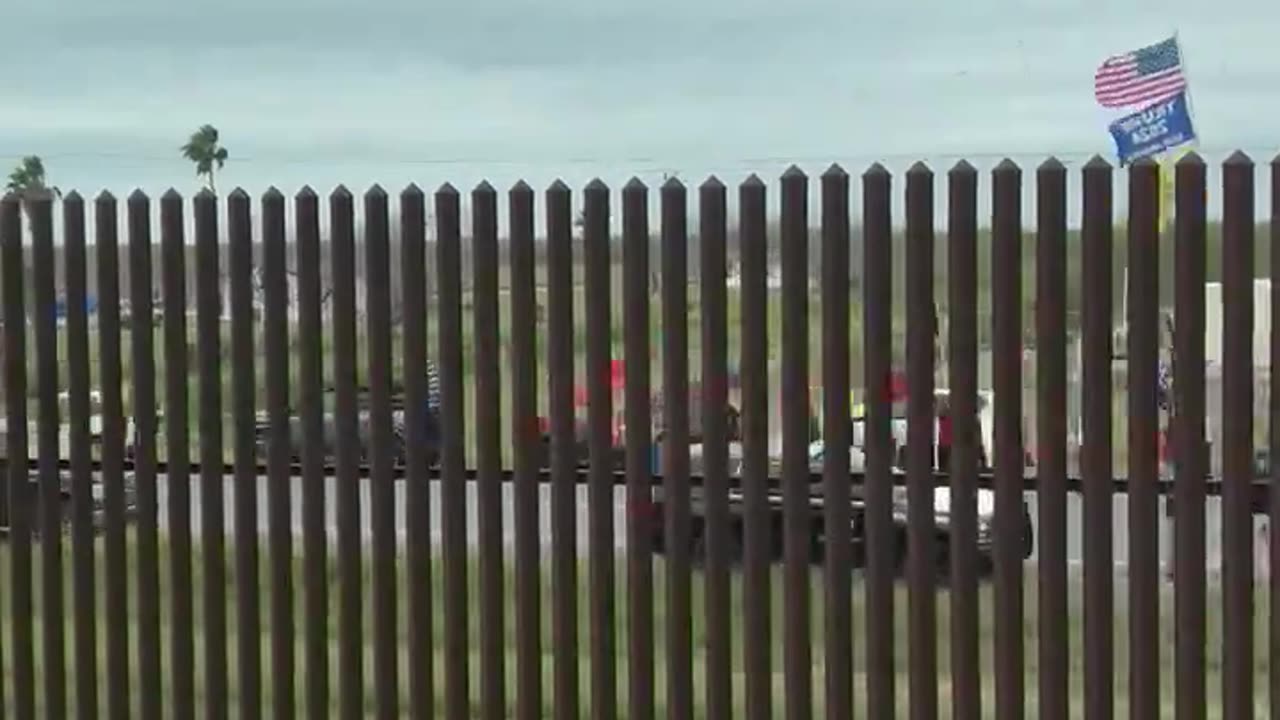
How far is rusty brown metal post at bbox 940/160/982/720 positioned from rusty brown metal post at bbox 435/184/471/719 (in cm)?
129

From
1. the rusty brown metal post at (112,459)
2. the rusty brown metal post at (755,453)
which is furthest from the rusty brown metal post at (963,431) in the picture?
the rusty brown metal post at (112,459)

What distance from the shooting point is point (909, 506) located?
15.3 feet

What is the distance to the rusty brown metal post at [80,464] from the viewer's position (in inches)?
212

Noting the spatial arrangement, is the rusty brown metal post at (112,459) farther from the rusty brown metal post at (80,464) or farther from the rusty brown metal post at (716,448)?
the rusty brown metal post at (716,448)

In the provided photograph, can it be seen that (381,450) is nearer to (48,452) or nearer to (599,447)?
(599,447)

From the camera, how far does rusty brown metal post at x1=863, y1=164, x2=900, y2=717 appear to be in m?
4.59

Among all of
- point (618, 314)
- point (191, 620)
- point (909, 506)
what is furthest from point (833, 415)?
point (191, 620)

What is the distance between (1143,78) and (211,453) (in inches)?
481

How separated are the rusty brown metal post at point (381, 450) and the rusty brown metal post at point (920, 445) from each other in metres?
1.40

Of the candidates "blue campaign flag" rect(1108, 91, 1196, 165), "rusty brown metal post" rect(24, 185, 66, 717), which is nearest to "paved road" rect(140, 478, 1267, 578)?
"rusty brown metal post" rect(24, 185, 66, 717)

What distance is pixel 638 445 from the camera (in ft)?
15.9

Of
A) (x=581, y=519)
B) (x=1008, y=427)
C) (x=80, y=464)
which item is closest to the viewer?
(x=1008, y=427)

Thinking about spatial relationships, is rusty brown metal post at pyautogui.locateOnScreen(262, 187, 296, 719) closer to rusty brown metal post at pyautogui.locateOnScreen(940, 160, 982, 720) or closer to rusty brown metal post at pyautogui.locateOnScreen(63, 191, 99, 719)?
rusty brown metal post at pyautogui.locateOnScreen(63, 191, 99, 719)

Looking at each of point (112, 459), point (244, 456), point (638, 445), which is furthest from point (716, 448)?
point (112, 459)
